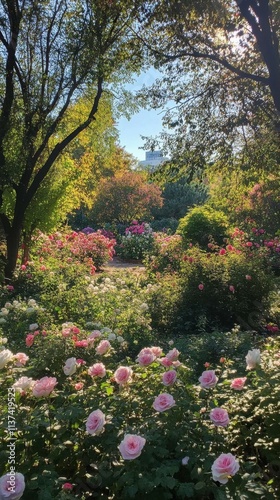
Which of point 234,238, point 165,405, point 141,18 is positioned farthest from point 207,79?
point 165,405

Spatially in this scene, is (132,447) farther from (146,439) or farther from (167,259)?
(167,259)

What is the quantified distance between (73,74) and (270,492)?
7.85 m


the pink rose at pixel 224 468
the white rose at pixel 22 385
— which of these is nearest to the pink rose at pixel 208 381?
the pink rose at pixel 224 468

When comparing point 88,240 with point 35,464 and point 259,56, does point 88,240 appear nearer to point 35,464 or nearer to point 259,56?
point 259,56

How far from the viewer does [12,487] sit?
5.22 feet

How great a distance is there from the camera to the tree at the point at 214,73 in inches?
236

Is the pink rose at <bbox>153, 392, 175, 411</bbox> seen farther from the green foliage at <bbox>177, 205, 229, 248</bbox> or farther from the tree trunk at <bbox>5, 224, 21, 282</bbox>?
the green foliage at <bbox>177, 205, 229, 248</bbox>

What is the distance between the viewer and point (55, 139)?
31.9 feet

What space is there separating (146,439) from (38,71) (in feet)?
26.3

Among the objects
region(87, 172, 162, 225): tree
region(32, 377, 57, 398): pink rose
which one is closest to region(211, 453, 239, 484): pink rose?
region(32, 377, 57, 398): pink rose

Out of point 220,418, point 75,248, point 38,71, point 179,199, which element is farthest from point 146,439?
point 179,199

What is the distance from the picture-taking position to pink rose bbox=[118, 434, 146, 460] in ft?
5.41

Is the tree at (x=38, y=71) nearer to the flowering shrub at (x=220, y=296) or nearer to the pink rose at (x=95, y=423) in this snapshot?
the flowering shrub at (x=220, y=296)

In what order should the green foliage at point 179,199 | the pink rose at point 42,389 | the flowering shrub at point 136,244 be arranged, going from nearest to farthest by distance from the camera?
the pink rose at point 42,389 → the flowering shrub at point 136,244 → the green foliage at point 179,199
